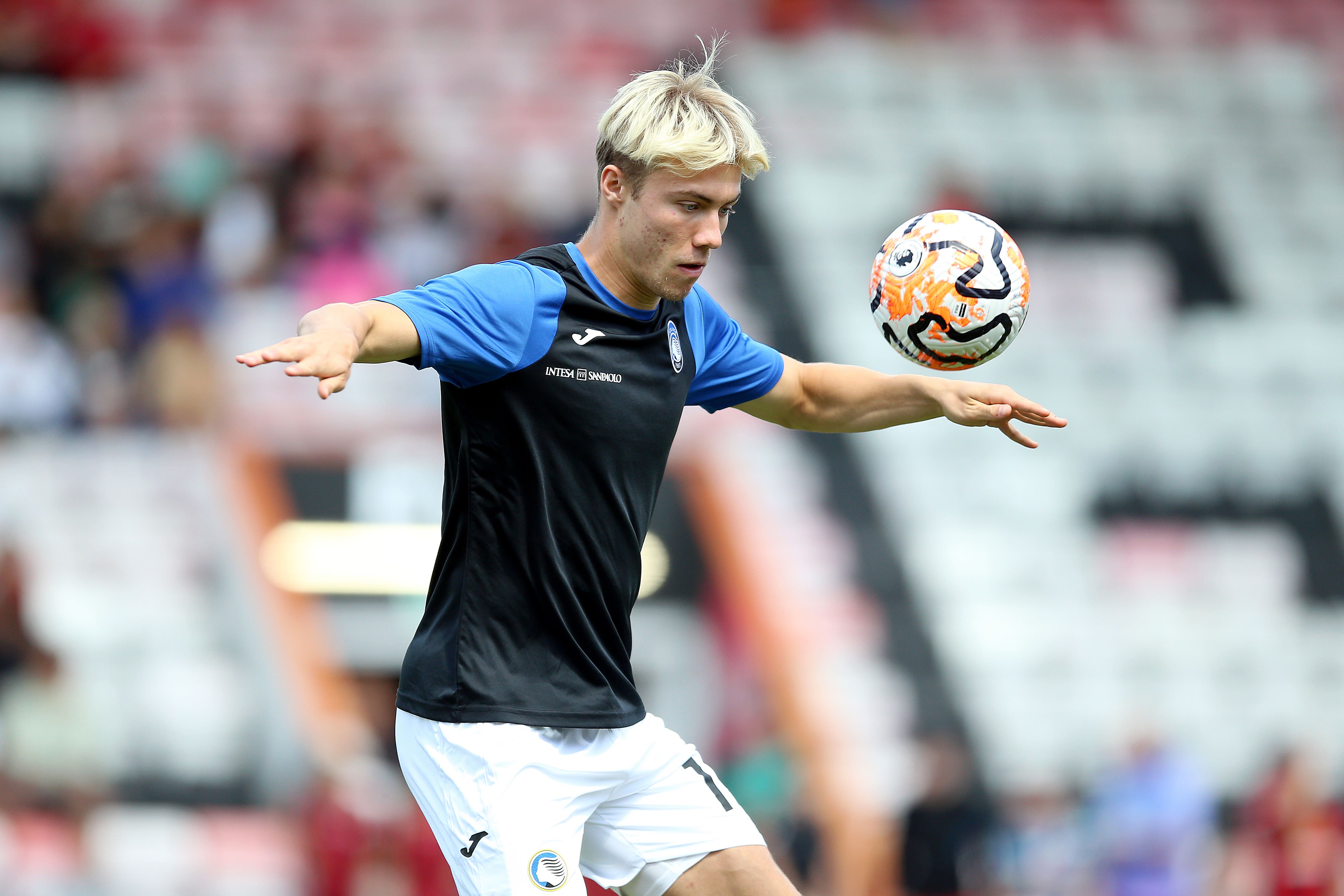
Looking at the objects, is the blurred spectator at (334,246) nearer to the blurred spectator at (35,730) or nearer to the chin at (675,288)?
the blurred spectator at (35,730)

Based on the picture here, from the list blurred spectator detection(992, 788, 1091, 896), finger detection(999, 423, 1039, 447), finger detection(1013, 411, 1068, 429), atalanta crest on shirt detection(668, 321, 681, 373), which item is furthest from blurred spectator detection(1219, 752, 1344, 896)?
atalanta crest on shirt detection(668, 321, 681, 373)

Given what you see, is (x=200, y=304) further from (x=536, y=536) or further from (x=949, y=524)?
(x=536, y=536)

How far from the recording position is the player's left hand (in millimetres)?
4375

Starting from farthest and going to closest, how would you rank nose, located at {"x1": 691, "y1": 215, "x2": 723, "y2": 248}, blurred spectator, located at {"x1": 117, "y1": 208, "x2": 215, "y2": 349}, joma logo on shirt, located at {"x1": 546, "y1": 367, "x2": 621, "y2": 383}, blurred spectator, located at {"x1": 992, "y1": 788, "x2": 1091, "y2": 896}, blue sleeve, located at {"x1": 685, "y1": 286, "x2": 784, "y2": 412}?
1. blurred spectator, located at {"x1": 117, "y1": 208, "x2": 215, "y2": 349}
2. blurred spectator, located at {"x1": 992, "y1": 788, "x2": 1091, "y2": 896}
3. blue sleeve, located at {"x1": 685, "y1": 286, "x2": 784, "y2": 412}
4. nose, located at {"x1": 691, "y1": 215, "x2": 723, "y2": 248}
5. joma logo on shirt, located at {"x1": 546, "y1": 367, "x2": 621, "y2": 383}

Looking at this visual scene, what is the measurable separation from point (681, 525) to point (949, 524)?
2.21 m

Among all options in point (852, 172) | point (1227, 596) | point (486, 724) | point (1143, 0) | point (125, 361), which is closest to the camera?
point (486, 724)

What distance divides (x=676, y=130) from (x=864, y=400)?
110 cm

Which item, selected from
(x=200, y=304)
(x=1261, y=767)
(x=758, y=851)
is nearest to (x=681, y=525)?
(x=200, y=304)

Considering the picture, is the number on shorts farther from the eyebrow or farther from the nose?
the eyebrow

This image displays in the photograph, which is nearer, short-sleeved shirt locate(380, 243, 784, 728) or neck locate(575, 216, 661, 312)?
short-sleeved shirt locate(380, 243, 784, 728)

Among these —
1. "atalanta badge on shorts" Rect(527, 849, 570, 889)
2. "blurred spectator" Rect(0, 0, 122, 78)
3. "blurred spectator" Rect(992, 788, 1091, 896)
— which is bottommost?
"blurred spectator" Rect(992, 788, 1091, 896)

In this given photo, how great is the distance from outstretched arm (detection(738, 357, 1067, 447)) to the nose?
657mm

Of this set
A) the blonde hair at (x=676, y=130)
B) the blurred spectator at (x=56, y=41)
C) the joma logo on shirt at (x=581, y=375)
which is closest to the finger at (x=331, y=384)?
the joma logo on shirt at (x=581, y=375)

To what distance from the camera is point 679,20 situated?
52.9 ft
